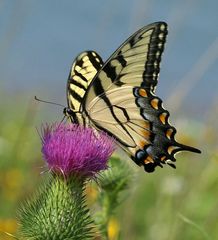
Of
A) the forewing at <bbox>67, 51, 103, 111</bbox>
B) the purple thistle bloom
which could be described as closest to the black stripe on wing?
the forewing at <bbox>67, 51, 103, 111</bbox>

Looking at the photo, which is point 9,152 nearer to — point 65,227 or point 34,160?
point 34,160

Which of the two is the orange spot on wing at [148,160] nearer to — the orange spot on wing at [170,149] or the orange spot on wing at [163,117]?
A: the orange spot on wing at [170,149]

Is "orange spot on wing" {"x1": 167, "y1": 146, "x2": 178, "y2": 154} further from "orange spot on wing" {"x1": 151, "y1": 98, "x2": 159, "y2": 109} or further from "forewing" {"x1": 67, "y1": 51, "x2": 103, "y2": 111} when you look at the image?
"forewing" {"x1": 67, "y1": 51, "x2": 103, "y2": 111}

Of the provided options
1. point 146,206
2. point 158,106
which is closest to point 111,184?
point 158,106

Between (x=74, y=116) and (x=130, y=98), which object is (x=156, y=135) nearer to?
(x=130, y=98)

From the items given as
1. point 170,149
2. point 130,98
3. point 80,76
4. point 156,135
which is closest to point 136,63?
point 130,98
